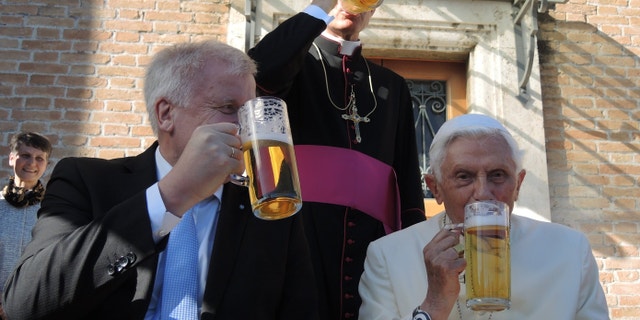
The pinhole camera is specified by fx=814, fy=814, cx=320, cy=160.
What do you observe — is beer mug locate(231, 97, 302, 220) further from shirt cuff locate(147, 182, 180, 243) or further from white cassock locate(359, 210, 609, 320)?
white cassock locate(359, 210, 609, 320)

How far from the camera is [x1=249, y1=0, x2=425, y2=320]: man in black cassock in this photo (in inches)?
113

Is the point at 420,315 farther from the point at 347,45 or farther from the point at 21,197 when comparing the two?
the point at 21,197

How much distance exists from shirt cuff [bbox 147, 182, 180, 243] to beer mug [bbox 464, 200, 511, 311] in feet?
2.52

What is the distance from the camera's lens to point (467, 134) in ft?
8.84

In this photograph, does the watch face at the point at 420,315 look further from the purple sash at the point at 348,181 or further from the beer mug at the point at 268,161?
the purple sash at the point at 348,181

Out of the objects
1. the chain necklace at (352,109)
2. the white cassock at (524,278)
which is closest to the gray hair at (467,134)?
the white cassock at (524,278)

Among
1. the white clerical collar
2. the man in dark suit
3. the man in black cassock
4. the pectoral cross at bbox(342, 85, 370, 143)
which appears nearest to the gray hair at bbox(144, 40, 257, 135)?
the man in dark suit

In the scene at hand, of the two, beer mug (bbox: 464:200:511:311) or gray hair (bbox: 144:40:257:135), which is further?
gray hair (bbox: 144:40:257:135)

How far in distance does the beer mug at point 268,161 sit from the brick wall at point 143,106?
3378 mm

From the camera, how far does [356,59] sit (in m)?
3.44

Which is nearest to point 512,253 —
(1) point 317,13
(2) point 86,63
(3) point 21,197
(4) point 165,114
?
(1) point 317,13

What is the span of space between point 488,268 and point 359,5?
134 centimetres

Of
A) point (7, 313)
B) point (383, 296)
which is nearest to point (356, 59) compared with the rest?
point (383, 296)

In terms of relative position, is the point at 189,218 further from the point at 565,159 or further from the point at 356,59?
the point at 565,159
